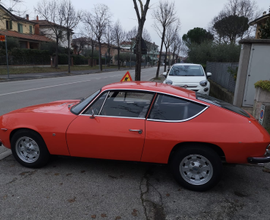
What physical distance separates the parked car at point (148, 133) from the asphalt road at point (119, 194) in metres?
0.27

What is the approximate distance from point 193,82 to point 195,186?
6.73 meters

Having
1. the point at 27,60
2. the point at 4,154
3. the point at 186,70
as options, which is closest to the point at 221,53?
the point at 186,70

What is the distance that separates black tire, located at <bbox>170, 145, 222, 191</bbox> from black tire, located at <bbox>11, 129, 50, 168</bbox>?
1.98 metres

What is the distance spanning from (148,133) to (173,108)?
0.52m

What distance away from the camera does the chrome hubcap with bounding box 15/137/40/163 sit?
3.78 meters

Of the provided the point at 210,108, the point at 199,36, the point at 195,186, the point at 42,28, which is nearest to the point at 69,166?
the point at 195,186

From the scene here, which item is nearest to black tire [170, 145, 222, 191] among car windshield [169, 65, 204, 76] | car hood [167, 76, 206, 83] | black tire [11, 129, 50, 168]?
black tire [11, 129, 50, 168]

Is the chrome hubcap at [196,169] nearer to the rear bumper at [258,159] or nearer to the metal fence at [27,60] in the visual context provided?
Answer: the rear bumper at [258,159]

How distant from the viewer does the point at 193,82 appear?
9.52 m

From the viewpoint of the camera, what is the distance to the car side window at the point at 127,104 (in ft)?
11.6

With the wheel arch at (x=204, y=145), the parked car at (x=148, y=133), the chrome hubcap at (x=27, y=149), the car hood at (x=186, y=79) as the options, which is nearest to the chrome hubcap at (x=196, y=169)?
the parked car at (x=148, y=133)

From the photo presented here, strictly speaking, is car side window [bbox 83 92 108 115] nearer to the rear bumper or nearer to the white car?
the rear bumper

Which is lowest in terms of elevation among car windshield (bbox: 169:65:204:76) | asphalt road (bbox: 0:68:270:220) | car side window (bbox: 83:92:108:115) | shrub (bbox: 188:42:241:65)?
asphalt road (bbox: 0:68:270:220)

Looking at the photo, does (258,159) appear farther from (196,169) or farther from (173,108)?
(173,108)
